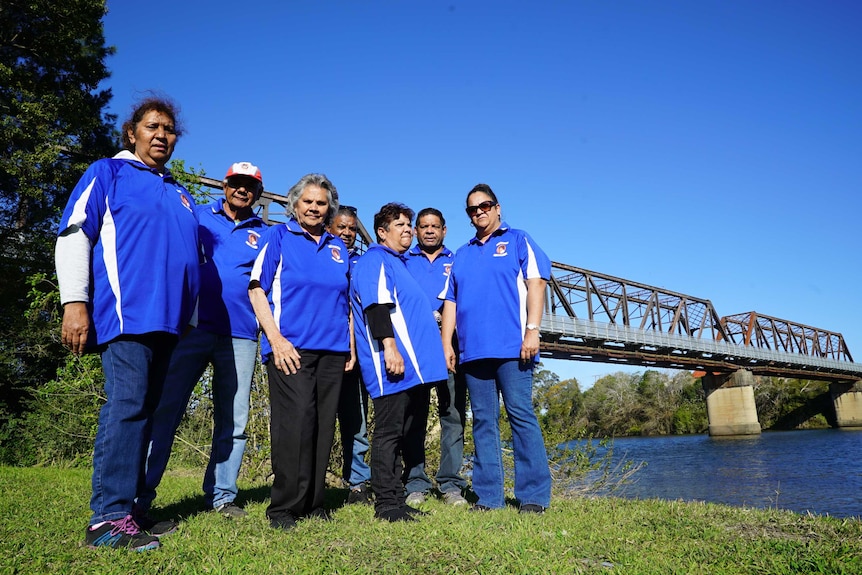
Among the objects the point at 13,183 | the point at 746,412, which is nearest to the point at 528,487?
the point at 13,183

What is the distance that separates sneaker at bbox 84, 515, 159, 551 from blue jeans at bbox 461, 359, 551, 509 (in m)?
→ 2.11

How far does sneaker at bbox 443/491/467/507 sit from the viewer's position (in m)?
4.23

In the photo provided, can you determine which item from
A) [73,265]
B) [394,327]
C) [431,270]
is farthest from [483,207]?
[73,265]

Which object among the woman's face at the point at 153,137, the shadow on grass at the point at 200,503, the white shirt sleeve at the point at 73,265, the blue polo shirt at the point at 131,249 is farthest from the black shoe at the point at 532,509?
the woman's face at the point at 153,137

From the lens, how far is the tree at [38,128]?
12781 mm

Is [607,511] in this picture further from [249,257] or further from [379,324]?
[249,257]

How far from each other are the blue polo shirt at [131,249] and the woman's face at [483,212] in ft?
6.74

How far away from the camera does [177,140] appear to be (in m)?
3.27

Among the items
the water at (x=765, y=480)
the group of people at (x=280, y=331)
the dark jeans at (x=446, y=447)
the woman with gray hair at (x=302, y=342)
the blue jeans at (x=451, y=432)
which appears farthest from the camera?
the water at (x=765, y=480)

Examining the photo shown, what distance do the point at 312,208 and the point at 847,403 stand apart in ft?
Answer: 219

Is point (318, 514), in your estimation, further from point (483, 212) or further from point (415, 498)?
point (483, 212)

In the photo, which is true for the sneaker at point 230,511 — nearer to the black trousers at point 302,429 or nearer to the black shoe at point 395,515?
the black trousers at point 302,429

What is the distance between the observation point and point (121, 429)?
2.67 m

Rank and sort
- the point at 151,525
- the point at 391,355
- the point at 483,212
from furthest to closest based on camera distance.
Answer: the point at 483,212 < the point at 391,355 < the point at 151,525
